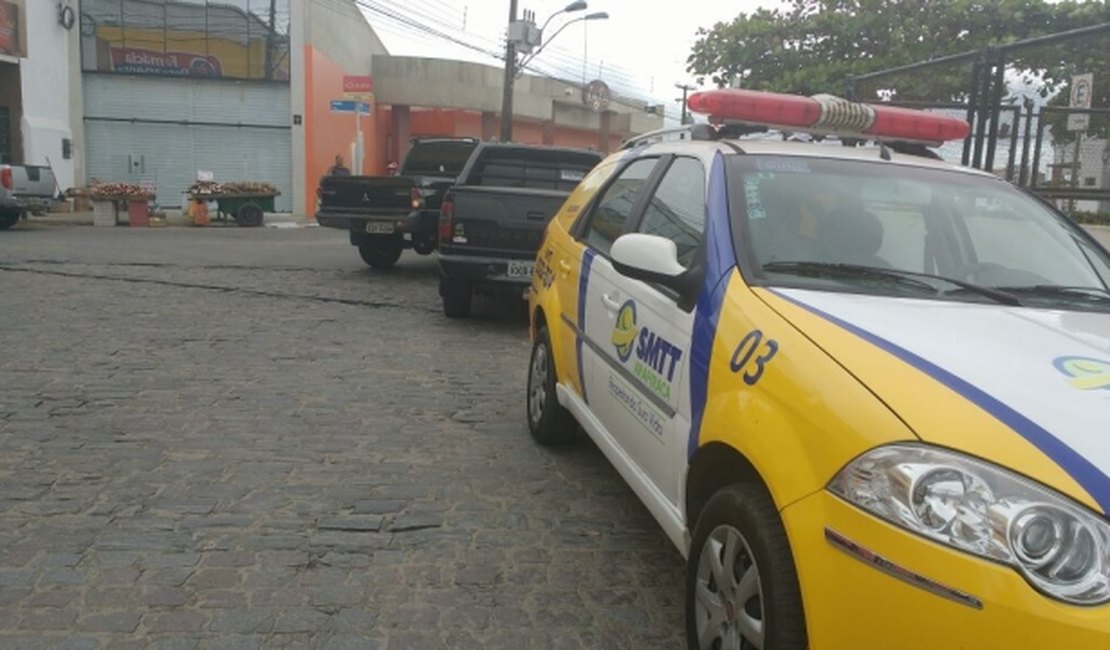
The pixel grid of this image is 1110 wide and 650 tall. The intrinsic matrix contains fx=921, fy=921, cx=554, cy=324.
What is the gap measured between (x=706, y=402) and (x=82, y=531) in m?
2.59

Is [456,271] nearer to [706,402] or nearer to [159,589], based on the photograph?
[159,589]

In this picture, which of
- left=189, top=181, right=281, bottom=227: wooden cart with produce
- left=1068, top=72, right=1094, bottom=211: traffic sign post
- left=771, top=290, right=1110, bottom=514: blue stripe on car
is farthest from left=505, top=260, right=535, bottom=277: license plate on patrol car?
left=189, top=181, right=281, bottom=227: wooden cart with produce

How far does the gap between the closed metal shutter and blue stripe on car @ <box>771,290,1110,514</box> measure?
86.2ft

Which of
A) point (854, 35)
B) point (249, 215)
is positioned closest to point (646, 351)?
point (854, 35)

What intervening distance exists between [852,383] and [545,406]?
2908 millimetres

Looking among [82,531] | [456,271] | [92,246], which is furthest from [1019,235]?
[92,246]

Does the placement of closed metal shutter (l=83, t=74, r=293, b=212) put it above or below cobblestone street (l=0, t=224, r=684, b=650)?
above

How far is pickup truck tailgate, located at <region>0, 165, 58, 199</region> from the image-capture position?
18.1 m

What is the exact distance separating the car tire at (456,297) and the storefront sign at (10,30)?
732 inches

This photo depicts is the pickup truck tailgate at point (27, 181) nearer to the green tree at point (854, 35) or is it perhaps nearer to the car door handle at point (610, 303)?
the green tree at point (854, 35)

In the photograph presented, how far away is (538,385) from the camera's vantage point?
5.06 meters

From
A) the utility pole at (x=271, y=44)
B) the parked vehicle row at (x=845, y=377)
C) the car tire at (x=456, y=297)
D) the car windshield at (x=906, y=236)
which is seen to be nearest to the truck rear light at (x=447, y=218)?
the car tire at (x=456, y=297)

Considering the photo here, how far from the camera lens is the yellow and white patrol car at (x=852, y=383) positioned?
1.75 meters

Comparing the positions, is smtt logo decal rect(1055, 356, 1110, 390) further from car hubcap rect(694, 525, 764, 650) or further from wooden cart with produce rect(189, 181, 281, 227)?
wooden cart with produce rect(189, 181, 281, 227)
